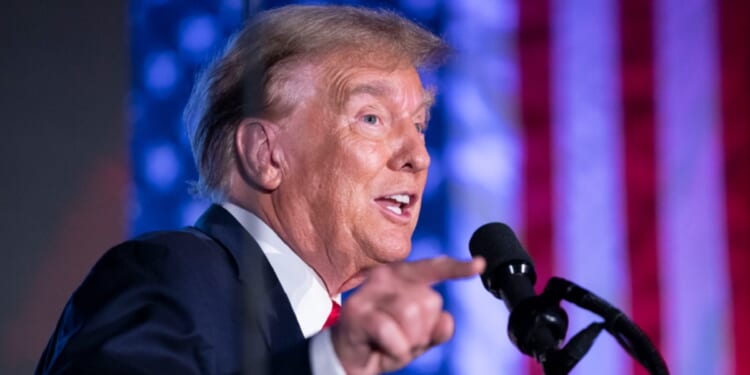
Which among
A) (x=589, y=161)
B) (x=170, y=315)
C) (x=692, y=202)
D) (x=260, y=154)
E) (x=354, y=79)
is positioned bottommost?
(x=692, y=202)

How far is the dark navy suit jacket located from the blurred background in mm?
1034

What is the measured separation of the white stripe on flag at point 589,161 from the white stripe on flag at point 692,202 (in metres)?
0.11

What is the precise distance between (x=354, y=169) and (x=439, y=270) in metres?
0.64

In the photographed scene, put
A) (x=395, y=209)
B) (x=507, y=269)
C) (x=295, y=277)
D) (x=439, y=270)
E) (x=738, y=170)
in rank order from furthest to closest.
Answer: (x=738, y=170) < (x=395, y=209) < (x=295, y=277) < (x=507, y=269) < (x=439, y=270)

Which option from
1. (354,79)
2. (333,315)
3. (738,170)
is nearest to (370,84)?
(354,79)

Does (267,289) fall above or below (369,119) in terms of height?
below

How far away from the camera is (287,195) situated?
5.15ft

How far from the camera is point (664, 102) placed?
2389mm

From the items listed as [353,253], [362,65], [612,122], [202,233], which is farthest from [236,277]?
[612,122]

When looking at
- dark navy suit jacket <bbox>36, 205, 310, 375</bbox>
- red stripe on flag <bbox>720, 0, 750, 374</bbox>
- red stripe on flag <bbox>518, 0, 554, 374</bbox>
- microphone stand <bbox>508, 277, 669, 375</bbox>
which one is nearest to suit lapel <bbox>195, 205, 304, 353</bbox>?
dark navy suit jacket <bbox>36, 205, 310, 375</bbox>

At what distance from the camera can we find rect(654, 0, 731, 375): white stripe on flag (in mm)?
2348

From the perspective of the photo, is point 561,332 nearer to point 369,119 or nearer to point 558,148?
point 369,119

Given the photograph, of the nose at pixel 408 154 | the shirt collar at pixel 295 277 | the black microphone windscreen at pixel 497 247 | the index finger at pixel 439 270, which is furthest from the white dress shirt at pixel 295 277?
the index finger at pixel 439 270

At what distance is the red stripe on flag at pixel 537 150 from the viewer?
239 centimetres
